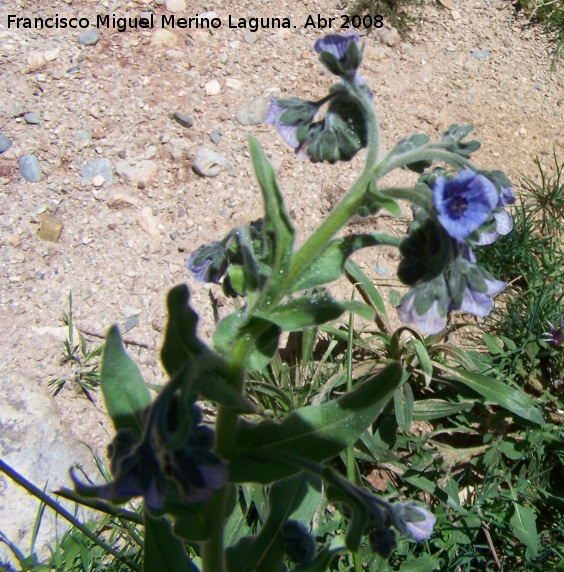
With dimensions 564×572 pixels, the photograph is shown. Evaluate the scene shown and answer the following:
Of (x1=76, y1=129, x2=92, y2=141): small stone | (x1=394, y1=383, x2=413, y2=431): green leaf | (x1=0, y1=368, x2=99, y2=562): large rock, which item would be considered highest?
(x1=76, y1=129, x2=92, y2=141): small stone

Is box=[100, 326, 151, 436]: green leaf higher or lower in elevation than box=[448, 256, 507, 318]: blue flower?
lower

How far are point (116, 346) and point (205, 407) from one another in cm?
155

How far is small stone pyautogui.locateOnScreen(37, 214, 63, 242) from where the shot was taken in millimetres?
4008

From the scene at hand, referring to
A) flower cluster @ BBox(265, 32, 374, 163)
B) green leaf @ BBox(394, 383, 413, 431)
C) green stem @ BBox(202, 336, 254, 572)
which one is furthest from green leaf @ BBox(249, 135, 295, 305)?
green leaf @ BBox(394, 383, 413, 431)

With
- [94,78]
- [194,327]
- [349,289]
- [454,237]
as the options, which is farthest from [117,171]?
[454,237]

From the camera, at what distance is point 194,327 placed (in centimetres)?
179

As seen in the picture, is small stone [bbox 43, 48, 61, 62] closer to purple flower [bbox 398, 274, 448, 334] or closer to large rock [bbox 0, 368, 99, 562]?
large rock [bbox 0, 368, 99, 562]

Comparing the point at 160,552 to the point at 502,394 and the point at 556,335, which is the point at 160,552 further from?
the point at 556,335

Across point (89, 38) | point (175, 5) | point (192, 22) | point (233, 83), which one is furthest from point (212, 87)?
point (89, 38)

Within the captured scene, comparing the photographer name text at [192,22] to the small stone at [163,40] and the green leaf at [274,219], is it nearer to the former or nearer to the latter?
the small stone at [163,40]

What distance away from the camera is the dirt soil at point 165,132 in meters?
3.83

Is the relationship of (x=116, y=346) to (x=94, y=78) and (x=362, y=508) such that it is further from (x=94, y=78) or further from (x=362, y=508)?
(x=94, y=78)

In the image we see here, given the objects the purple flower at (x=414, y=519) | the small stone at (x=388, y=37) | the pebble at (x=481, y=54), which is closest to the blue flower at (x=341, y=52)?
the purple flower at (x=414, y=519)

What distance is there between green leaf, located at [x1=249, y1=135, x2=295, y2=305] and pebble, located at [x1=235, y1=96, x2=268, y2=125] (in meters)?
2.77
